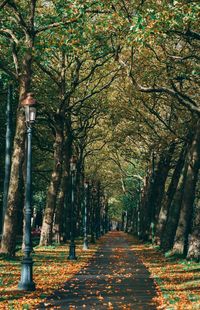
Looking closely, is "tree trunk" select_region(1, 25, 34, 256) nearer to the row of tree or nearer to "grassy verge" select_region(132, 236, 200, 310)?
the row of tree

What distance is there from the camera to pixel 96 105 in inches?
1816

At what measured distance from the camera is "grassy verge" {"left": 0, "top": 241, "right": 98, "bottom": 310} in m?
14.2

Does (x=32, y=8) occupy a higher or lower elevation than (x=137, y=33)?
higher

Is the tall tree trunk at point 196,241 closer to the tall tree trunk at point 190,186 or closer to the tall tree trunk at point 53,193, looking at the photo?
the tall tree trunk at point 190,186

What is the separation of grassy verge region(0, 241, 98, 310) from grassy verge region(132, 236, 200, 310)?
2.86 metres

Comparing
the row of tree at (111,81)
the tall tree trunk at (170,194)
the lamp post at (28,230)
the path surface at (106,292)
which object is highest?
the row of tree at (111,81)

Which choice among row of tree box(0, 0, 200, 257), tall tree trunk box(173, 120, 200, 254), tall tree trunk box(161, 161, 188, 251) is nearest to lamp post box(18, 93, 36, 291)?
row of tree box(0, 0, 200, 257)

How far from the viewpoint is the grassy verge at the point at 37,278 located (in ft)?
46.5

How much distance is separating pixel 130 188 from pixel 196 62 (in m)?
73.0

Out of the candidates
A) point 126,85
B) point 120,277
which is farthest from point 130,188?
point 120,277

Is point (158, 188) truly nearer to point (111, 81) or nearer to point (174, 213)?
point (111, 81)

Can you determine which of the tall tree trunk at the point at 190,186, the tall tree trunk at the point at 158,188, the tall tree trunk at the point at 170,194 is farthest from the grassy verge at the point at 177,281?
the tall tree trunk at the point at 158,188

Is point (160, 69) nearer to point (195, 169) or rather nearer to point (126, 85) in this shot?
point (195, 169)

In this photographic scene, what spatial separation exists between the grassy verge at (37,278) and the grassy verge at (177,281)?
2858mm
